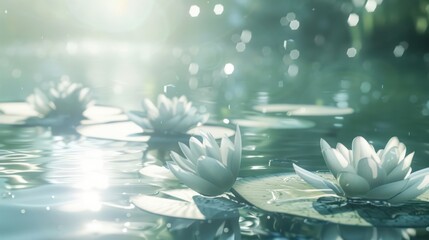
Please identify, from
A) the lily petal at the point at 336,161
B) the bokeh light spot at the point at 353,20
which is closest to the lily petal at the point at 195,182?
the lily petal at the point at 336,161

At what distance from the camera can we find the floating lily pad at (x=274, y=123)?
19.0 feet

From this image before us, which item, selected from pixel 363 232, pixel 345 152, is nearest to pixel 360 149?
pixel 345 152

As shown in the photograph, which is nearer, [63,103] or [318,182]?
[318,182]

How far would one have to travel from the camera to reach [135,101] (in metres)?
8.03

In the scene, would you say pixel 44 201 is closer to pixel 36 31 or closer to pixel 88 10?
pixel 36 31

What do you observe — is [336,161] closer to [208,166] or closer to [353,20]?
[208,166]

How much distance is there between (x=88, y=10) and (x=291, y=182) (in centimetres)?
4280

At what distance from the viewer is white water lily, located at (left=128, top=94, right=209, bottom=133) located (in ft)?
16.1

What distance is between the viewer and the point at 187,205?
2928 mm

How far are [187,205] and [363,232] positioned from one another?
2.24 ft

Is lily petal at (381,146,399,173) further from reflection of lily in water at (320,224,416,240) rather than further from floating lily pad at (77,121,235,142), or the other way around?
floating lily pad at (77,121,235,142)

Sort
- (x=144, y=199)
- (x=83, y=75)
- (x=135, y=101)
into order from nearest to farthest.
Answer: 1. (x=144, y=199)
2. (x=135, y=101)
3. (x=83, y=75)

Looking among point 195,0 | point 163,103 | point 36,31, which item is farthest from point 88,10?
point 163,103

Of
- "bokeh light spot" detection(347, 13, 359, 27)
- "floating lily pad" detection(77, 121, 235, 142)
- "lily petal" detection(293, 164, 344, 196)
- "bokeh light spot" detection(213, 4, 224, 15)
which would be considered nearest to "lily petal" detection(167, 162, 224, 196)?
"lily petal" detection(293, 164, 344, 196)
